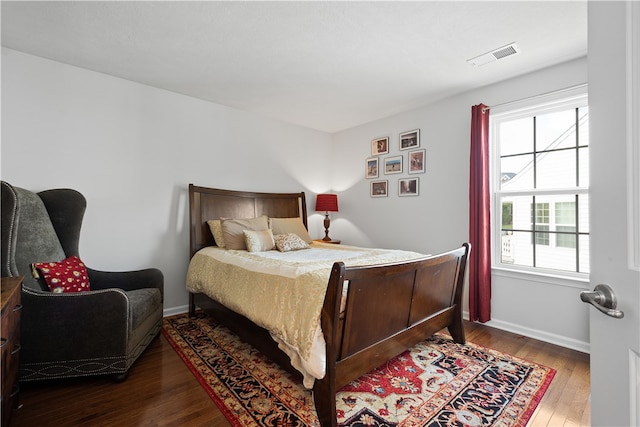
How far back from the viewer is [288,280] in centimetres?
193

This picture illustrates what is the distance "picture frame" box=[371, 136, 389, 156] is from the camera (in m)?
4.05

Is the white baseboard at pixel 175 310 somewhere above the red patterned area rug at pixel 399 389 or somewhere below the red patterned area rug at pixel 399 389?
above

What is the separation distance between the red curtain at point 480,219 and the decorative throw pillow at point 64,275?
11.4ft

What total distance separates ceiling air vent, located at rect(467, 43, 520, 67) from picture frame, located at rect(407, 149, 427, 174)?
1.16 meters

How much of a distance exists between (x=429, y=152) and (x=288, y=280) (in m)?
2.54

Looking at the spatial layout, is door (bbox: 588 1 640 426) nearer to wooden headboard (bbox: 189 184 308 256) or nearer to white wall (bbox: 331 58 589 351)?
white wall (bbox: 331 58 589 351)

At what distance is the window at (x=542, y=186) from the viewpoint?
261 centimetres

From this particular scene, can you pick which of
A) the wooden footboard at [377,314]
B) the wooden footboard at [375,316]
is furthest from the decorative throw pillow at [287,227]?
the wooden footboard at [377,314]

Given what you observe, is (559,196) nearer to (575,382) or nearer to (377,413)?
(575,382)

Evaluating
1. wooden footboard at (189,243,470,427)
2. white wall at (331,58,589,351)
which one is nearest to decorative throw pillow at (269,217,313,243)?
white wall at (331,58,589,351)

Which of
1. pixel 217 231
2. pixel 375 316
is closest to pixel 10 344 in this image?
pixel 375 316

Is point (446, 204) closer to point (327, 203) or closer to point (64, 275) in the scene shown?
point (327, 203)

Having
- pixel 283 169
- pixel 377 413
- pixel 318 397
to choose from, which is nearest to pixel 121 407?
pixel 318 397

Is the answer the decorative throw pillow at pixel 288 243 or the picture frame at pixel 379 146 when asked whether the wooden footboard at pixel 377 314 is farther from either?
the picture frame at pixel 379 146
